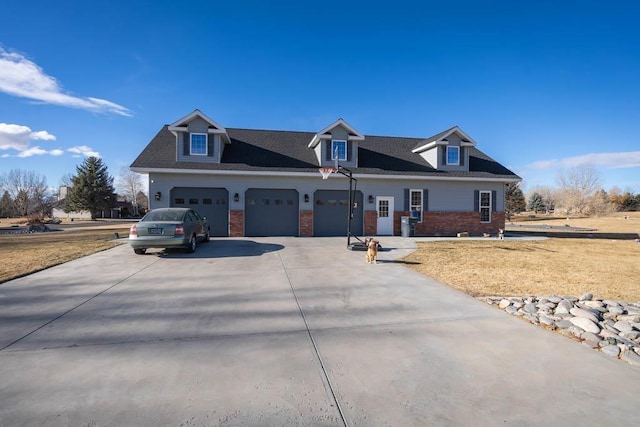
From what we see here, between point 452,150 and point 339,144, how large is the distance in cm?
701

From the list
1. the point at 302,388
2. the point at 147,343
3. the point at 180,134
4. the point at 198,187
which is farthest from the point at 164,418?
the point at 180,134

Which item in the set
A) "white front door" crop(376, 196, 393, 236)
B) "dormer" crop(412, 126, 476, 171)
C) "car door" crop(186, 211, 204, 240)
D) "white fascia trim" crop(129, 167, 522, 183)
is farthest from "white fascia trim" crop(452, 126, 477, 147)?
"car door" crop(186, 211, 204, 240)

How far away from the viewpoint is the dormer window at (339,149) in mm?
16312

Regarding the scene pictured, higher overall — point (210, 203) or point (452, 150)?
point (452, 150)

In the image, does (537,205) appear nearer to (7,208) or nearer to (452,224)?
(452,224)

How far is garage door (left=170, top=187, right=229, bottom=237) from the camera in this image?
573 inches

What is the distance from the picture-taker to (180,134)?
48.4 ft

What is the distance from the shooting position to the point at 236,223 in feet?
48.8

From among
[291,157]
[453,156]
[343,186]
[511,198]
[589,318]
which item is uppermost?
[453,156]

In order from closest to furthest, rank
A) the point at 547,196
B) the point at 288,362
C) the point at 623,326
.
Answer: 1. the point at 288,362
2. the point at 623,326
3. the point at 547,196

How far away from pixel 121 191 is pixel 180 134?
6249cm

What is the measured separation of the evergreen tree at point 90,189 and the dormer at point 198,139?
38584mm

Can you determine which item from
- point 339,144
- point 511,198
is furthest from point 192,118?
point 511,198

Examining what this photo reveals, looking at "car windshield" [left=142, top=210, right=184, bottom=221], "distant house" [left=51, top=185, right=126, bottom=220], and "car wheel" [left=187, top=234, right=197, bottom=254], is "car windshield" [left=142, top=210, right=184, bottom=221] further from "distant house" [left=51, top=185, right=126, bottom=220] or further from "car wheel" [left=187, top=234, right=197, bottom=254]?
"distant house" [left=51, top=185, right=126, bottom=220]
